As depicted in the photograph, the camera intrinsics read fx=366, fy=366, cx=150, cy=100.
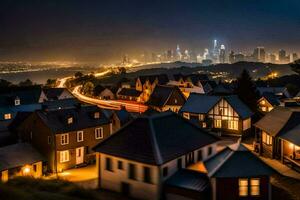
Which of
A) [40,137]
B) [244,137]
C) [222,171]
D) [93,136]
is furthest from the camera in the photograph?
[244,137]

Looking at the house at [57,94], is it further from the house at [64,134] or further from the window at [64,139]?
the window at [64,139]

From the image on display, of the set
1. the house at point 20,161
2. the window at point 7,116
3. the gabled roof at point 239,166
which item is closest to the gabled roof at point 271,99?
the gabled roof at point 239,166

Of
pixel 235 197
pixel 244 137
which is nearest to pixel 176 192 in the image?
pixel 235 197

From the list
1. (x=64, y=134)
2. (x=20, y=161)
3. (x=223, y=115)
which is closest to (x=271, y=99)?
(x=223, y=115)

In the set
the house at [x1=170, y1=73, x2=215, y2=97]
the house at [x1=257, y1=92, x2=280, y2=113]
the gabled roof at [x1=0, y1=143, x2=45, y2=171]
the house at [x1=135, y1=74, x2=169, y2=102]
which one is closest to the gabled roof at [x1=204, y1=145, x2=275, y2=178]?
the gabled roof at [x1=0, y1=143, x2=45, y2=171]

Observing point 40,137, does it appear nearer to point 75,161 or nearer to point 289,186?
point 75,161

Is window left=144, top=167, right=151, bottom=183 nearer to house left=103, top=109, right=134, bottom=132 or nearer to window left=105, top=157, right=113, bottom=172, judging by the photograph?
window left=105, top=157, right=113, bottom=172

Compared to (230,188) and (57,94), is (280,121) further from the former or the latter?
(57,94)
